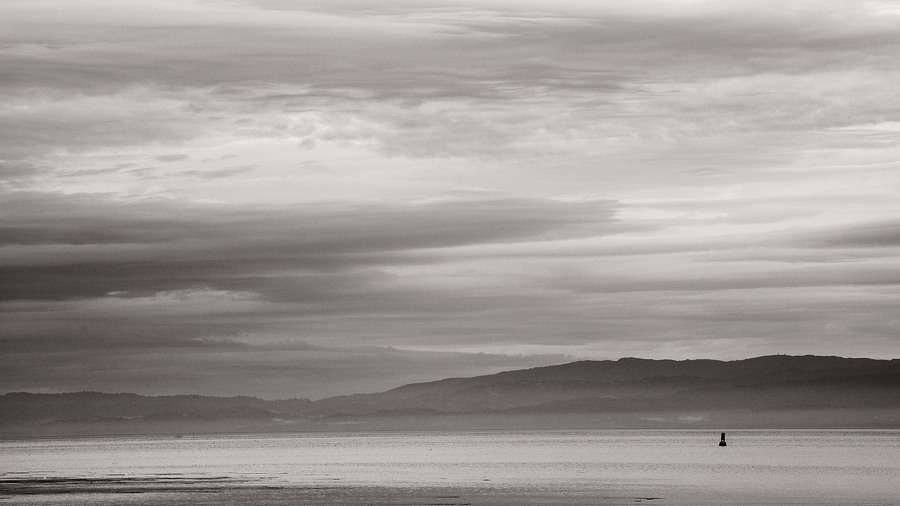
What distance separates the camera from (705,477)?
148m

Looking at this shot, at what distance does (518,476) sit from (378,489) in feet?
A: 109

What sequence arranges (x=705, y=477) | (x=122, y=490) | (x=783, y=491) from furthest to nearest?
(x=705, y=477) → (x=122, y=490) → (x=783, y=491)

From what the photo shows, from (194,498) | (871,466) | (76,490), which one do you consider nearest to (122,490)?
(76,490)

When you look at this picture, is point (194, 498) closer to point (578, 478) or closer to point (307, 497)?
point (307, 497)

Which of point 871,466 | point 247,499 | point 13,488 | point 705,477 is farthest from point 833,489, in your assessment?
point 13,488

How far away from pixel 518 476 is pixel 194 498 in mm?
51184

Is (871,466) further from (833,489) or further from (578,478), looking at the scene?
(833,489)

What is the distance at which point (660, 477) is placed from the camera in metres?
149

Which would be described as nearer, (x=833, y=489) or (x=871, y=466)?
(x=833, y=489)

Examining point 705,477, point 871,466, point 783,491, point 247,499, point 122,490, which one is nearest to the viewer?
point 247,499

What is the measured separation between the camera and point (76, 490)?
130625 millimetres

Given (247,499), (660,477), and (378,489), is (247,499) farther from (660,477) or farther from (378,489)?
(660,477)

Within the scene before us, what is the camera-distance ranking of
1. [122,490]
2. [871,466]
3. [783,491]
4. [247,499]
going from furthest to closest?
[871,466] → [122,490] → [783,491] → [247,499]

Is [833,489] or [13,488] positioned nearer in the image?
[833,489]
